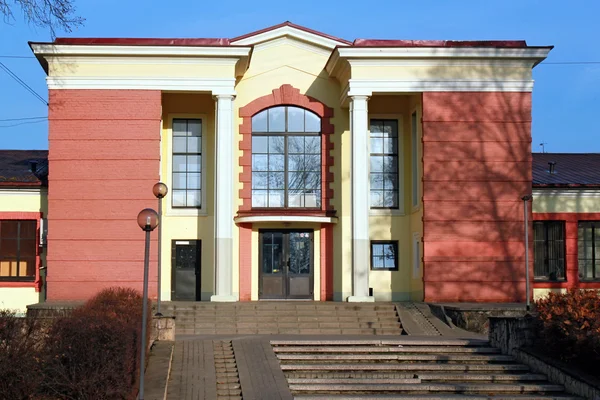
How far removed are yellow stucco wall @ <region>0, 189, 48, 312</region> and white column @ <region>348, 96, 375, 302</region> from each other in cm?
976

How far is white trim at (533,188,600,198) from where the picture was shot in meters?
29.9

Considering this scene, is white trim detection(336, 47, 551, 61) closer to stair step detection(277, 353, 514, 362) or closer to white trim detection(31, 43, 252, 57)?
white trim detection(31, 43, 252, 57)

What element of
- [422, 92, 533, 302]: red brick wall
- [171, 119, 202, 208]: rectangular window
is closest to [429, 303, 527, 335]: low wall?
[422, 92, 533, 302]: red brick wall

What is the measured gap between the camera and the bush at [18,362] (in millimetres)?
13047

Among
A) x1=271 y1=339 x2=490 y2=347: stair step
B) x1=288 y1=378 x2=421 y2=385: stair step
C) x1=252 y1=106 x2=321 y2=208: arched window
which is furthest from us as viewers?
x1=252 y1=106 x2=321 y2=208: arched window

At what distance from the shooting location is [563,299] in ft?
59.0

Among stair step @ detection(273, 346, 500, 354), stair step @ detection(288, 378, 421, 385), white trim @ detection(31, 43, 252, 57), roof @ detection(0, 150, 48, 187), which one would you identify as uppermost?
white trim @ detection(31, 43, 252, 57)

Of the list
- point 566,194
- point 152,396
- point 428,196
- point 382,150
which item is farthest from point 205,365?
point 566,194

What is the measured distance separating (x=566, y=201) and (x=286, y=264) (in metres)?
9.41

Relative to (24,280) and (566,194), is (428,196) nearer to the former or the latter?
(566,194)

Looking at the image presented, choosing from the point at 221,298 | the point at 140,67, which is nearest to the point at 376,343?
A: the point at 221,298

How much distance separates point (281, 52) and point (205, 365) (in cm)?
1491

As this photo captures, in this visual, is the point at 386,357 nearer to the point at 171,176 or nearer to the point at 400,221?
the point at 400,221

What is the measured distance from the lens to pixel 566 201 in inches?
1180
